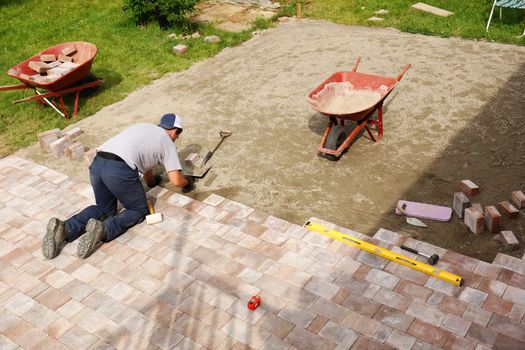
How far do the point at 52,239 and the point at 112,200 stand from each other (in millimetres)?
754

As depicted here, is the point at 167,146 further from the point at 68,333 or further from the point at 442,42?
the point at 442,42

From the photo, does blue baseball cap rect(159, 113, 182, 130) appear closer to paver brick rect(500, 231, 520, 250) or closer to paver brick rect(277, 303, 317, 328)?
paver brick rect(277, 303, 317, 328)

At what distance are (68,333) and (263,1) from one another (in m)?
10.6

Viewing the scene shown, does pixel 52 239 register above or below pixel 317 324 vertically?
above

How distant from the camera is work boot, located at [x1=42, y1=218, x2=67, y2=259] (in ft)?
17.3

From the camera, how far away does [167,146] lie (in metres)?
5.68

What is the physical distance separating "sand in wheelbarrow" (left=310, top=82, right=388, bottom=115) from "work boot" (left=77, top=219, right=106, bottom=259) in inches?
122

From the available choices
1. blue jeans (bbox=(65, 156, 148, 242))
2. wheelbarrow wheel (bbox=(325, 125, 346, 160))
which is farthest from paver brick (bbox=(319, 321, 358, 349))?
wheelbarrow wheel (bbox=(325, 125, 346, 160))

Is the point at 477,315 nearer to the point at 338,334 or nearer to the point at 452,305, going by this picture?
the point at 452,305

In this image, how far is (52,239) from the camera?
5266mm

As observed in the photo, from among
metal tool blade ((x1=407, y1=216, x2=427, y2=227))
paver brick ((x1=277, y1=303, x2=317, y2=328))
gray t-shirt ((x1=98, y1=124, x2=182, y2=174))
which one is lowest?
metal tool blade ((x1=407, y1=216, x2=427, y2=227))

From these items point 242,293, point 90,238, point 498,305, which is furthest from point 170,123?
point 498,305

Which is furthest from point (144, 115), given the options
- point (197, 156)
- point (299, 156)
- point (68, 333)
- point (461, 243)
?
point (461, 243)

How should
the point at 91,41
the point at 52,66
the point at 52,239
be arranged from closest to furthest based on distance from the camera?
the point at 52,239 < the point at 52,66 < the point at 91,41
